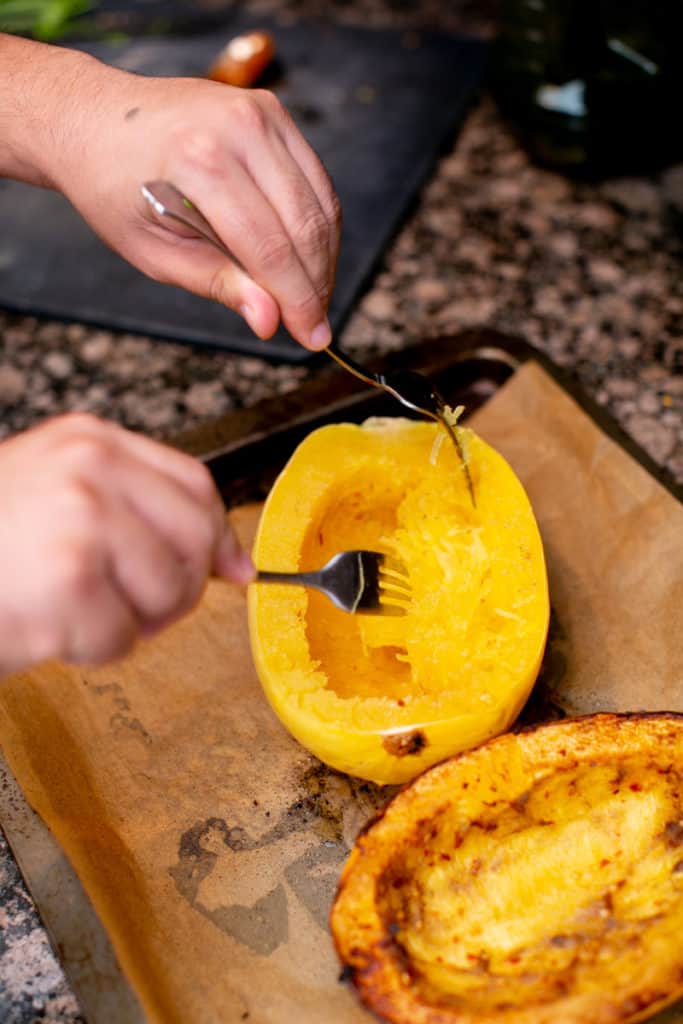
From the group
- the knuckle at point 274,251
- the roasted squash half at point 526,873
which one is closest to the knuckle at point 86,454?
the knuckle at point 274,251

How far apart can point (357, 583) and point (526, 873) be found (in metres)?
0.39

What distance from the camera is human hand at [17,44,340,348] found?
1.12 meters

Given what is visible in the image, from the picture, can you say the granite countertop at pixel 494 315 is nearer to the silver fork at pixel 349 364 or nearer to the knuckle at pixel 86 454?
the silver fork at pixel 349 364

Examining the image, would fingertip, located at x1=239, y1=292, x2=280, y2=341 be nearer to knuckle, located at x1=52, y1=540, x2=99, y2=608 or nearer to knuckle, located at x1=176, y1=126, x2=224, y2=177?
knuckle, located at x1=176, y1=126, x2=224, y2=177

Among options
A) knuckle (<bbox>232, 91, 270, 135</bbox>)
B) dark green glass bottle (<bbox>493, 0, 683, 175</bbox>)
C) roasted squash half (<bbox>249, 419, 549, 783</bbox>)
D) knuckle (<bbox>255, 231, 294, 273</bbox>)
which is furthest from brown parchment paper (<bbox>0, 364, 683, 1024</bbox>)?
dark green glass bottle (<bbox>493, 0, 683, 175</bbox>)

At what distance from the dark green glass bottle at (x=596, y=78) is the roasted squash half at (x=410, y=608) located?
93 cm

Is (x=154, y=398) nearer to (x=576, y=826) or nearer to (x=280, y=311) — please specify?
(x=280, y=311)

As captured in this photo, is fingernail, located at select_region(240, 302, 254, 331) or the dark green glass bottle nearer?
fingernail, located at select_region(240, 302, 254, 331)

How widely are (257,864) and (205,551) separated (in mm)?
511

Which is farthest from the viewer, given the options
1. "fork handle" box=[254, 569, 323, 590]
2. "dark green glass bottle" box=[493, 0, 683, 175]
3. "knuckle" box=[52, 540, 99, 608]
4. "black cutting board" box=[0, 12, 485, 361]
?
"black cutting board" box=[0, 12, 485, 361]

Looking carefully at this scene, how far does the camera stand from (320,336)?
121 centimetres

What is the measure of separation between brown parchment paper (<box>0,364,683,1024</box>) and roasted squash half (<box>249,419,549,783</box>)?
0.14m

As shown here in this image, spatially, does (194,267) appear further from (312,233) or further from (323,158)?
(323,158)

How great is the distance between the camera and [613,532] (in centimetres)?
142
